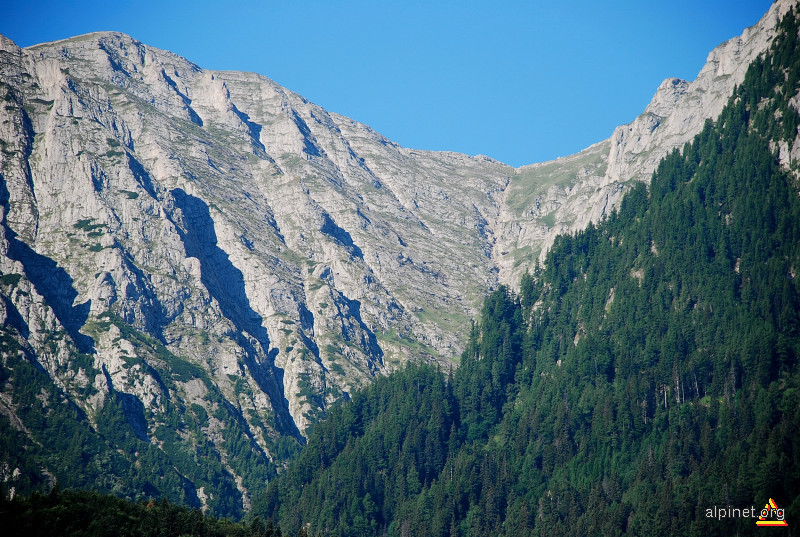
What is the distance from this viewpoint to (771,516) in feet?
474

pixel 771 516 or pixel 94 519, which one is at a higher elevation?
pixel 771 516

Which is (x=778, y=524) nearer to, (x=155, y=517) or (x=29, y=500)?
(x=155, y=517)

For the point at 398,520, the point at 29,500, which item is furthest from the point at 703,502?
the point at 29,500

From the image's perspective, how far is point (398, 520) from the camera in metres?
198

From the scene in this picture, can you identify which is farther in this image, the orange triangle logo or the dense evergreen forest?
the orange triangle logo

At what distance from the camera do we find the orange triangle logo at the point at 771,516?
143m

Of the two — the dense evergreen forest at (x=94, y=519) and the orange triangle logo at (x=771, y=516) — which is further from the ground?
the orange triangle logo at (x=771, y=516)

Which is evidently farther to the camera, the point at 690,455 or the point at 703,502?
the point at 690,455

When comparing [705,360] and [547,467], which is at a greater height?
[705,360]

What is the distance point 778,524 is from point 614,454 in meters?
49.6

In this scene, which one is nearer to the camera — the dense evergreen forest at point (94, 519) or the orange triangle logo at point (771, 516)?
the dense evergreen forest at point (94, 519)

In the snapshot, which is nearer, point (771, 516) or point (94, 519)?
point (94, 519)

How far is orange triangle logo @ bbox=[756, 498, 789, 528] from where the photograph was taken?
143 m

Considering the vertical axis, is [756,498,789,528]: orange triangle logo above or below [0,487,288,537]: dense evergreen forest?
above
